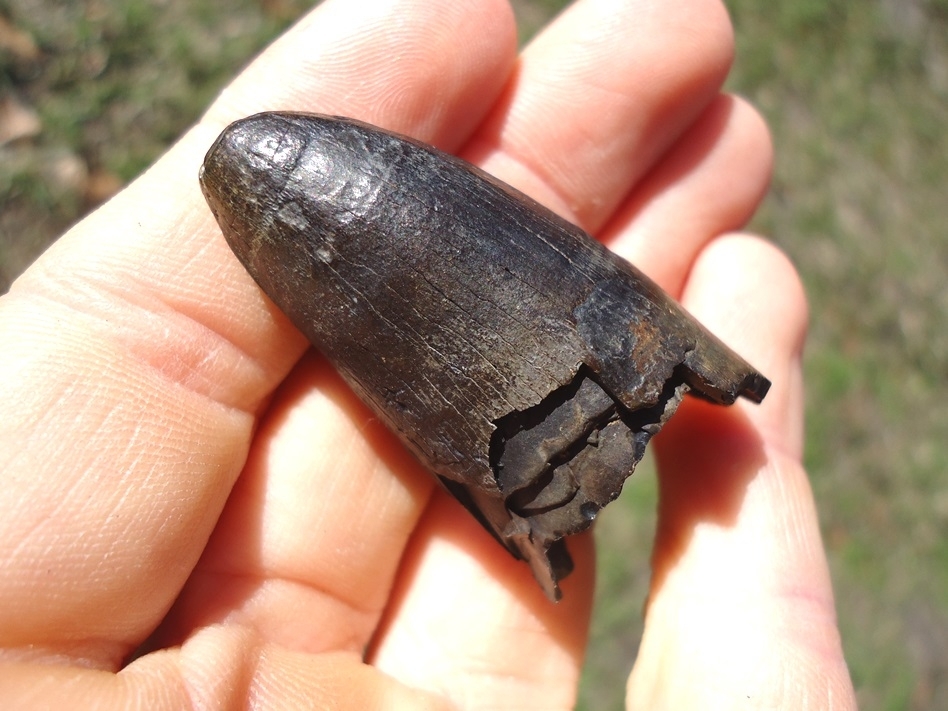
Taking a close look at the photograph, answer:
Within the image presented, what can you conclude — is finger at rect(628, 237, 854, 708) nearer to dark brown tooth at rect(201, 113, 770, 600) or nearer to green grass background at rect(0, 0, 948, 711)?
dark brown tooth at rect(201, 113, 770, 600)

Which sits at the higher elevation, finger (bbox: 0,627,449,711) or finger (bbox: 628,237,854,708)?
finger (bbox: 628,237,854,708)

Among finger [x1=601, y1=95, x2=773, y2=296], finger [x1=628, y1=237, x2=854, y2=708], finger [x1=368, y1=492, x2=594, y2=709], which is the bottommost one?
finger [x1=368, y1=492, x2=594, y2=709]

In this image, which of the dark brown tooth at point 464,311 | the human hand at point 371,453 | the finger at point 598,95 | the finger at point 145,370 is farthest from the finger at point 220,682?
the finger at point 598,95

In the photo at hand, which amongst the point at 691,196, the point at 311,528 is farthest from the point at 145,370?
the point at 691,196

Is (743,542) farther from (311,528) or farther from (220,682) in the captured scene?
(220,682)

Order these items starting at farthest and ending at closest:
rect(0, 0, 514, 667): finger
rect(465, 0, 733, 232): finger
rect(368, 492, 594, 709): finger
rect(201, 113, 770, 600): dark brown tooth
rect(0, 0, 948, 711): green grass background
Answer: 1. rect(0, 0, 948, 711): green grass background
2. rect(465, 0, 733, 232): finger
3. rect(368, 492, 594, 709): finger
4. rect(201, 113, 770, 600): dark brown tooth
5. rect(0, 0, 514, 667): finger

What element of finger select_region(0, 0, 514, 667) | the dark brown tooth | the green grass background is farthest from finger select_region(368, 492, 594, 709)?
the green grass background

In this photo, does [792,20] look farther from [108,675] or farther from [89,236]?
[108,675]
